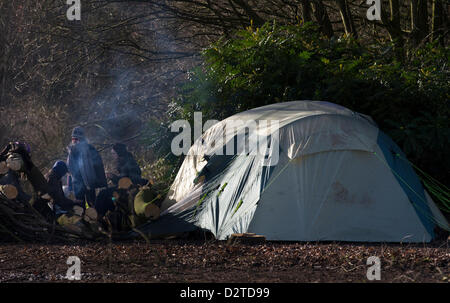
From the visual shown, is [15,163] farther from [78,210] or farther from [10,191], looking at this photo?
[78,210]

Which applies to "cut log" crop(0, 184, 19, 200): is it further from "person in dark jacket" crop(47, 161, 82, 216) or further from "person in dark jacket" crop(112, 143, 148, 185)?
"person in dark jacket" crop(112, 143, 148, 185)

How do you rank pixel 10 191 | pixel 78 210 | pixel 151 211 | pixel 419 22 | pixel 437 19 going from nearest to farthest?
1. pixel 10 191
2. pixel 151 211
3. pixel 78 210
4. pixel 419 22
5. pixel 437 19

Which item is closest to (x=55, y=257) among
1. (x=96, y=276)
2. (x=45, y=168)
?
(x=96, y=276)

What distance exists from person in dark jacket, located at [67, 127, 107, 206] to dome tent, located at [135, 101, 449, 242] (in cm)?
169

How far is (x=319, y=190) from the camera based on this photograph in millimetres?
7547

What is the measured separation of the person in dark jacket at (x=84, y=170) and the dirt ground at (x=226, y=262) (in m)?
2.03

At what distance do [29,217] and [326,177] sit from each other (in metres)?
3.65

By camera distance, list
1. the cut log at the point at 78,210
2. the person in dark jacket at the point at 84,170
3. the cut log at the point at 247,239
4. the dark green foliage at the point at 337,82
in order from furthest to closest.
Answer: the dark green foliage at the point at 337,82 → the person in dark jacket at the point at 84,170 → the cut log at the point at 78,210 → the cut log at the point at 247,239

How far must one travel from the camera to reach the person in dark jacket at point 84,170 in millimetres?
9422

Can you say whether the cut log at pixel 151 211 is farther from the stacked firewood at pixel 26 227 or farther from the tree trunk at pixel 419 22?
the tree trunk at pixel 419 22

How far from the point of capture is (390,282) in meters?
5.11

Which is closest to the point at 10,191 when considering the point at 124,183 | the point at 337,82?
the point at 124,183

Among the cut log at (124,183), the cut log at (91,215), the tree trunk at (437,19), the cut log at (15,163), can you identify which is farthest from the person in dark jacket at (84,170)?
the tree trunk at (437,19)

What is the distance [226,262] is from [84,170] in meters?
3.87
